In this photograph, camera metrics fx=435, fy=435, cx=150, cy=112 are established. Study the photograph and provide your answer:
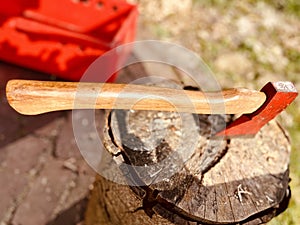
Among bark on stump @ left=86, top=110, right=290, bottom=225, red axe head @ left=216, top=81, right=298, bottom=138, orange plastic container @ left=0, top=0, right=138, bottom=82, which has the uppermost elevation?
red axe head @ left=216, top=81, right=298, bottom=138

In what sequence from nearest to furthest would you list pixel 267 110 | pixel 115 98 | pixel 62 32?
pixel 115 98
pixel 267 110
pixel 62 32

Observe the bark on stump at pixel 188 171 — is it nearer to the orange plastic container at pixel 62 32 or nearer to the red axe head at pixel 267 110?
the red axe head at pixel 267 110

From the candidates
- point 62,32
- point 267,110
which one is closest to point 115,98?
point 267,110

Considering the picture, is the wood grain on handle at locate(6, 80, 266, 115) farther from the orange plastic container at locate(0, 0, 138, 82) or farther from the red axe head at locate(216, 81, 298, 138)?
the orange plastic container at locate(0, 0, 138, 82)

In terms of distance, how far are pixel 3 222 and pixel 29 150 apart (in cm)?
55

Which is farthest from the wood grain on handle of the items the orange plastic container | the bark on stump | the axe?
the orange plastic container

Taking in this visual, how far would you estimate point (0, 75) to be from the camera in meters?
3.48

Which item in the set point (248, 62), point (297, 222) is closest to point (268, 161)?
point (297, 222)

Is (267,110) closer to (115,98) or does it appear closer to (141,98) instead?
(141,98)

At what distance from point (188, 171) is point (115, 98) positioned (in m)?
0.47

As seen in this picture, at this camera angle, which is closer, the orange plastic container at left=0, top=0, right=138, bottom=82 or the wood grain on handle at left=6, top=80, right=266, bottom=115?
the wood grain on handle at left=6, top=80, right=266, bottom=115

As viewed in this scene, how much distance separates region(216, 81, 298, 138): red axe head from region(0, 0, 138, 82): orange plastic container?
4.71 feet

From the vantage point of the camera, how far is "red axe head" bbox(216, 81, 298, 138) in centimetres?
175

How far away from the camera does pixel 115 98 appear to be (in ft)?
5.58
